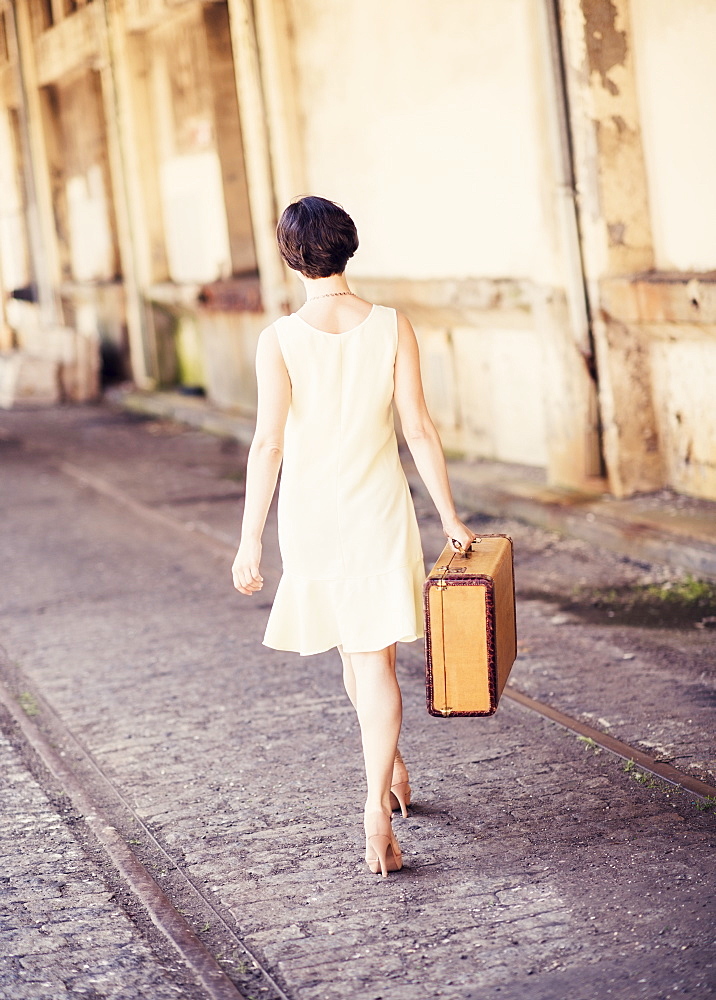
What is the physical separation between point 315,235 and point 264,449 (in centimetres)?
58

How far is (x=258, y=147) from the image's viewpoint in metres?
12.6

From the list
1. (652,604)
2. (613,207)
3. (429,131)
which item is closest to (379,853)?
(652,604)

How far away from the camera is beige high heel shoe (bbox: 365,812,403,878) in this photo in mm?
3719

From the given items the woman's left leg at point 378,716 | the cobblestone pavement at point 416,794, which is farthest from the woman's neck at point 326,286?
the cobblestone pavement at point 416,794

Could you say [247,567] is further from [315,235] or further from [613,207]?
[613,207]

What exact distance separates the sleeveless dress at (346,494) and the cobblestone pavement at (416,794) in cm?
69

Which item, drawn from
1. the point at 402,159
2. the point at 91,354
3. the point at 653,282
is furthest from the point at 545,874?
the point at 91,354

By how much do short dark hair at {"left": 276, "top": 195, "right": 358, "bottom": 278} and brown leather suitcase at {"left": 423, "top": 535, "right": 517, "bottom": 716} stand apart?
0.87 m

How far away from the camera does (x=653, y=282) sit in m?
7.59

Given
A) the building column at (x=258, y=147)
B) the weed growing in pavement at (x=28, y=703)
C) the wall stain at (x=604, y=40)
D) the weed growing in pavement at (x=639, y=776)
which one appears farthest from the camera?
the building column at (x=258, y=147)

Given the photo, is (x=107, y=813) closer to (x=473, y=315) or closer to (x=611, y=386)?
(x=611, y=386)

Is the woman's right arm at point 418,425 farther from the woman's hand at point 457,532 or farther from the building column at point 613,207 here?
the building column at point 613,207

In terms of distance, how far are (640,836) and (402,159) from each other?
7.62 meters

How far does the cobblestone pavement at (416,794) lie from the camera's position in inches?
129
